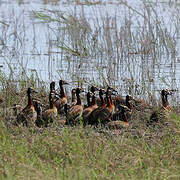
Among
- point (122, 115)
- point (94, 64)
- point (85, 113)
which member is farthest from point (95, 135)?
point (94, 64)

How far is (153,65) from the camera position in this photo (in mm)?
11836

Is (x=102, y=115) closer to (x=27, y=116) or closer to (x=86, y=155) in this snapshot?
(x=27, y=116)

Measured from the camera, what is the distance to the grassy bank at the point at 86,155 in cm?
530

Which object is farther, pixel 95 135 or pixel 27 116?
pixel 27 116

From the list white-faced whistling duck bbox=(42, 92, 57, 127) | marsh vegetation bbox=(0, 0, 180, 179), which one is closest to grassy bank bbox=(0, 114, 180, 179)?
marsh vegetation bbox=(0, 0, 180, 179)

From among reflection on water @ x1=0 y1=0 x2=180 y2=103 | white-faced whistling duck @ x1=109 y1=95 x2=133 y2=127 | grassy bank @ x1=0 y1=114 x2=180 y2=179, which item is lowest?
grassy bank @ x1=0 y1=114 x2=180 y2=179

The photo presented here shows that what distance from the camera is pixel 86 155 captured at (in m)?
5.95

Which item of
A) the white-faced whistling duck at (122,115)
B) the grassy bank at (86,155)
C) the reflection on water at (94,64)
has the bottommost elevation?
the grassy bank at (86,155)

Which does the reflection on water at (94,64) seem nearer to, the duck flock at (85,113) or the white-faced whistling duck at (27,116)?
the duck flock at (85,113)

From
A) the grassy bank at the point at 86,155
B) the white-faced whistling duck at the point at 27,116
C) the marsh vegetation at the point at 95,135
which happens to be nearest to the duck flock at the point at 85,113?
the white-faced whistling duck at the point at 27,116

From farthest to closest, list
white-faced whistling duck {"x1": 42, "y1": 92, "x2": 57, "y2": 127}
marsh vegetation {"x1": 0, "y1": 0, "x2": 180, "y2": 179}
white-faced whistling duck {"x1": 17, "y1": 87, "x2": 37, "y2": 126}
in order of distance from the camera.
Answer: white-faced whistling duck {"x1": 42, "y1": 92, "x2": 57, "y2": 127} < white-faced whistling duck {"x1": 17, "y1": 87, "x2": 37, "y2": 126} < marsh vegetation {"x1": 0, "y1": 0, "x2": 180, "y2": 179}

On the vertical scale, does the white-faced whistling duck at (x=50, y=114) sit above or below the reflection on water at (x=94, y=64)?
below

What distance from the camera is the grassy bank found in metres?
5.30

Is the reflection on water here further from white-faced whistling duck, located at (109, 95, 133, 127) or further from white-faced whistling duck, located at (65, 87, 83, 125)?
white-faced whistling duck, located at (65, 87, 83, 125)
